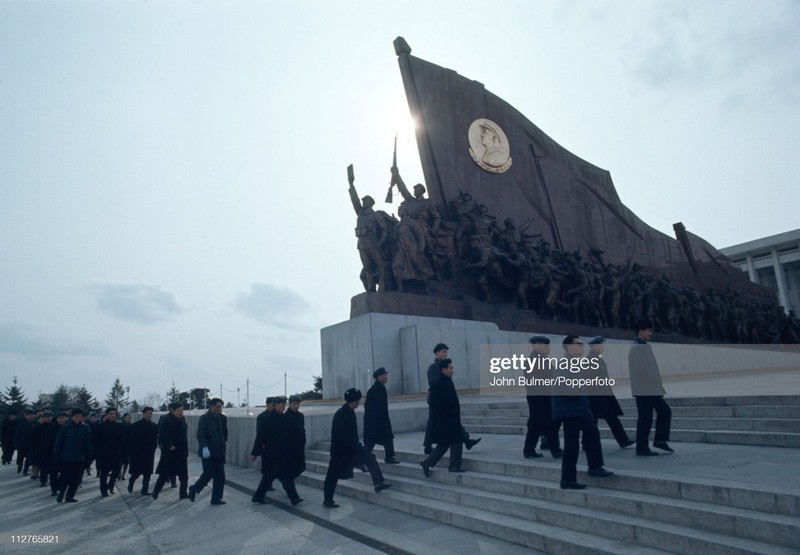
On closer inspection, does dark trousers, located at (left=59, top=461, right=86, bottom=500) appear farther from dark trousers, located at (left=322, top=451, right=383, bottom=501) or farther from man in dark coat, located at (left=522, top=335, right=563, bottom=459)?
man in dark coat, located at (left=522, top=335, right=563, bottom=459)

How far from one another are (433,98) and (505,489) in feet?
45.5

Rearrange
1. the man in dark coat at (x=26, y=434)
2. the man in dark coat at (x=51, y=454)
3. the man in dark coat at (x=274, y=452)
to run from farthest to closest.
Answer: the man in dark coat at (x=26, y=434), the man in dark coat at (x=51, y=454), the man in dark coat at (x=274, y=452)

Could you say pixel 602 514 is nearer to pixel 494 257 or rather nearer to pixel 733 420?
pixel 733 420

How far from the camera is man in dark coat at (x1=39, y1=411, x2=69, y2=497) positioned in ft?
25.4

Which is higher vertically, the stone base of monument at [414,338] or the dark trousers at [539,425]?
the stone base of monument at [414,338]

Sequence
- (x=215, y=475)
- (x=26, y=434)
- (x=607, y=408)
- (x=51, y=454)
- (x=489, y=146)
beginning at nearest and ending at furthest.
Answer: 1. (x=607, y=408)
2. (x=215, y=475)
3. (x=51, y=454)
4. (x=26, y=434)
5. (x=489, y=146)

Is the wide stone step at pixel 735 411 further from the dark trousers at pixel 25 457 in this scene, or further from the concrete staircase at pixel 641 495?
the dark trousers at pixel 25 457

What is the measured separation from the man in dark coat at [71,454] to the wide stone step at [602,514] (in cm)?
450

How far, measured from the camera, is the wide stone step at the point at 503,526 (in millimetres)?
3341

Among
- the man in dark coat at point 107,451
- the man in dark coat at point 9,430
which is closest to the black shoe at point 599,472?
the man in dark coat at point 107,451

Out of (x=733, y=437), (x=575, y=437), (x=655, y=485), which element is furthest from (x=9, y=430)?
(x=733, y=437)

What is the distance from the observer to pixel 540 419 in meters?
5.24

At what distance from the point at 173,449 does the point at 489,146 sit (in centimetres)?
1365

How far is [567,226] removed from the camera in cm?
1980
